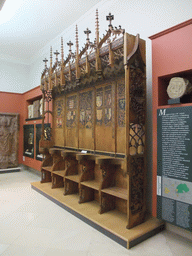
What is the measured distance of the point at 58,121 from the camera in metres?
4.61

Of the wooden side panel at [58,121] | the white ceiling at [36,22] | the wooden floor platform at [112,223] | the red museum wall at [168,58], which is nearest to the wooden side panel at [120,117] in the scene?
the red museum wall at [168,58]

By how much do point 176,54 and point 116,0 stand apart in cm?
201

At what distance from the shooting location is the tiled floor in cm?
217

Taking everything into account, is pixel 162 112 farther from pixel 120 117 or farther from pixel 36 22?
pixel 36 22

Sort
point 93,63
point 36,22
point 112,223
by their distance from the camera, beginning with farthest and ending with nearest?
point 36,22 → point 93,63 → point 112,223

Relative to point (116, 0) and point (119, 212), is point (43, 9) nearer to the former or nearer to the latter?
point (116, 0)

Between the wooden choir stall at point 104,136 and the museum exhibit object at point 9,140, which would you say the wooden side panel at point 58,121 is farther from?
the museum exhibit object at point 9,140

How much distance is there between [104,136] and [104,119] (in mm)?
282

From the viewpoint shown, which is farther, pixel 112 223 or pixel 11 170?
pixel 11 170

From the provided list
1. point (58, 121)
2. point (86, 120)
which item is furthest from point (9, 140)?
point (86, 120)

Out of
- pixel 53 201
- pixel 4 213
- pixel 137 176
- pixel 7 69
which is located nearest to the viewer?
pixel 137 176

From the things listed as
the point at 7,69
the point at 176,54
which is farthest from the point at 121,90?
the point at 7,69

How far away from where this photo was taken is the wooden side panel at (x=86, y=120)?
3.62 meters

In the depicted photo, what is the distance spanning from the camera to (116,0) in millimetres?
3701
